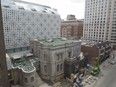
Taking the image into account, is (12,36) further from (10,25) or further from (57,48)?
(57,48)

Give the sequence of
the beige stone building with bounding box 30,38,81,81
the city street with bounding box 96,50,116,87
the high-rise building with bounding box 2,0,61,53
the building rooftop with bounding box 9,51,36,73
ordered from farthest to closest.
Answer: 1. the high-rise building with bounding box 2,0,61,53
2. the city street with bounding box 96,50,116,87
3. the beige stone building with bounding box 30,38,81,81
4. the building rooftop with bounding box 9,51,36,73

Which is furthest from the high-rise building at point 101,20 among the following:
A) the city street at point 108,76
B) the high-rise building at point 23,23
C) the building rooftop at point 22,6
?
the high-rise building at point 23,23

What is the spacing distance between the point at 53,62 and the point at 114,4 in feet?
222

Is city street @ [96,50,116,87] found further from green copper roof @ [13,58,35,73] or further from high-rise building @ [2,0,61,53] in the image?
high-rise building @ [2,0,61,53]

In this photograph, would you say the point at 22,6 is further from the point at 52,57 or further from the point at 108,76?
the point at 108,76

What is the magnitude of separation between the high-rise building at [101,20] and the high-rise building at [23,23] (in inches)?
1445

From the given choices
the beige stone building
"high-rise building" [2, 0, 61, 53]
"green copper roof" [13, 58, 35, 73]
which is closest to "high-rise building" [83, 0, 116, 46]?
"high-rise building" [2, 0, 61, 53]

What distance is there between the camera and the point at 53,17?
56.7 meters

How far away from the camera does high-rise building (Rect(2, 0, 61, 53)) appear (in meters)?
40.5

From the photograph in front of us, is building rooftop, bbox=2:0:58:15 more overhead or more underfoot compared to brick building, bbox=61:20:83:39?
more overhead

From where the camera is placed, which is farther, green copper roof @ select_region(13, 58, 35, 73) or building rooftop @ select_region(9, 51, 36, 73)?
building rooftop @ select_region(9, 51, 36, 73)

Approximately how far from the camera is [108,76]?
37.4 meters

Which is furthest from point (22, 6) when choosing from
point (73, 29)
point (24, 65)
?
point (73, 29)

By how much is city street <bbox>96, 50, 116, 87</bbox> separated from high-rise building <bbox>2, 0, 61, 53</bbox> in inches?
1239
